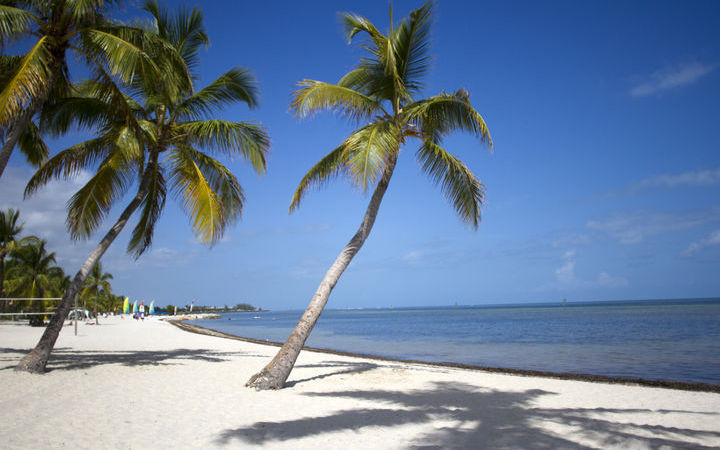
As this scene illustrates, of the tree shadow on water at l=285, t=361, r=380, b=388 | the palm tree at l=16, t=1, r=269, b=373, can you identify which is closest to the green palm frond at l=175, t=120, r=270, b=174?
the palm tree at l=16, t=1, r=269, b=373

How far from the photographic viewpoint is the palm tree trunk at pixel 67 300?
8.24 metres

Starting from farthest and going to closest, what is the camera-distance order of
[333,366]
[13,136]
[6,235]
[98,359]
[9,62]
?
[6,235] < [98,359] < [333,366] < [9,62] < [13,136]

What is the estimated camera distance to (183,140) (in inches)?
409

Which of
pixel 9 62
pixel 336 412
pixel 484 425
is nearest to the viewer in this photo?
pixel 484 425

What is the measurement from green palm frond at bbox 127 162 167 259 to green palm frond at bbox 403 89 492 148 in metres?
6.48

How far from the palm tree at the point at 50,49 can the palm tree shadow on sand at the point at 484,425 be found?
6236 millimetres

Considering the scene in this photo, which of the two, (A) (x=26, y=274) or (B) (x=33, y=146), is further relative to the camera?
(A) (x=26, y=274)

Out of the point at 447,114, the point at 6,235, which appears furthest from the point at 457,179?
the point at 6,235

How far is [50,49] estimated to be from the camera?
7828 millimetres

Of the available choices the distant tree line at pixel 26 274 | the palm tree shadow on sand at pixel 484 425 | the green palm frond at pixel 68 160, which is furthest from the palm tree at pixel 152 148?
the distant tree line at pixel 26 274

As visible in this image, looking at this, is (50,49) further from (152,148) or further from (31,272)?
(31,272)

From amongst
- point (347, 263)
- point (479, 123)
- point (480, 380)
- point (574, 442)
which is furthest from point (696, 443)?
point (479, 123)

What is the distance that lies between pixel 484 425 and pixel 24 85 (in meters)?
8.22

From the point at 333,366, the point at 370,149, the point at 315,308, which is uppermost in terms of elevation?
the point at 370,149
